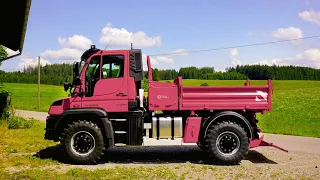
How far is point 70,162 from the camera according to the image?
8.24m

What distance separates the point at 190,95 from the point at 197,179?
234 centimetres

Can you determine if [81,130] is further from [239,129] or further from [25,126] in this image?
[25,126]

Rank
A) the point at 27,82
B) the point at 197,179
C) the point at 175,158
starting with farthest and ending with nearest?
the point at 27,82
the point at 175,158
the point at 197,179

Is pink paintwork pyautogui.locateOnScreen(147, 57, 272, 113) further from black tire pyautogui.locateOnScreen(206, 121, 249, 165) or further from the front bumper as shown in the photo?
the front bumper

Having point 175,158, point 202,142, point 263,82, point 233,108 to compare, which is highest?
point 263,82

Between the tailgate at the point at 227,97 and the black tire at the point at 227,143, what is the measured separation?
544 millimetres

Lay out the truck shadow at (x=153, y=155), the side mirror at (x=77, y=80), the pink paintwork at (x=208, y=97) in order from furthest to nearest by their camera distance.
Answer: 1. the truck shadow at (x=153, y=155)
2. the pink paintwork at (x=208, y=97)
3. the side mirror at (x=77, y=80)

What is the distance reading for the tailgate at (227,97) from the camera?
834 centimetres

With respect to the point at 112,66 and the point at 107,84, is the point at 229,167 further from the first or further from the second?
the point at 112,66

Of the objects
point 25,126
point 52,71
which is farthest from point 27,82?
point 25,126

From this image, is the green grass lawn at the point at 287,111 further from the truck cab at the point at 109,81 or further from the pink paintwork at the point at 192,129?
the truck cab at the point at 109,81

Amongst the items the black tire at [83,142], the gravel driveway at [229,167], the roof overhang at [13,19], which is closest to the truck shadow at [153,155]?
the gravel driveway at [229,167]

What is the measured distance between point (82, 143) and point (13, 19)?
14.4 feet

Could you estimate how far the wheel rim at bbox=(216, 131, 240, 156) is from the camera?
827cm
